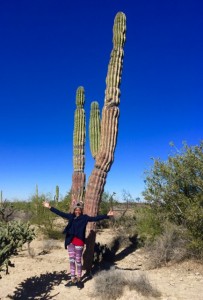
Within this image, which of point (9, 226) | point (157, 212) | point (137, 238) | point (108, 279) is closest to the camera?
point (9, 226)

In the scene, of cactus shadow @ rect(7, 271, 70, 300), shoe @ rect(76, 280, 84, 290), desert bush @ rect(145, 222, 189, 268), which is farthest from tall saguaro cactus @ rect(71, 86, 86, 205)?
shoe @ rect(76, 280, 84, 290)

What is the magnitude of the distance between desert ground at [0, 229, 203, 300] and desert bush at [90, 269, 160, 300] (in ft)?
0.06

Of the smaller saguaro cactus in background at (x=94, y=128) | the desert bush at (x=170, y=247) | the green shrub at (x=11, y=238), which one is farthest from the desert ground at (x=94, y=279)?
the smaller saguaro cactus in background at (x=94, y=128)

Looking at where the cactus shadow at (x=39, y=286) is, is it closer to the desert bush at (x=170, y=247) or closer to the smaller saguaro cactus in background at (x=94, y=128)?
the desert bush at (x=170, y=247)

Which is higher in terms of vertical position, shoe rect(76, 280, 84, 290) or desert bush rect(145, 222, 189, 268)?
desert bush rect(145, 222, 189, 268)

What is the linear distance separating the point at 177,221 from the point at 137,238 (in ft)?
8.17

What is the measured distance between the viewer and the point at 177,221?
11406mm

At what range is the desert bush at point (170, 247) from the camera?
10.1m

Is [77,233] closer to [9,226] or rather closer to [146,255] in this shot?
[9,226]

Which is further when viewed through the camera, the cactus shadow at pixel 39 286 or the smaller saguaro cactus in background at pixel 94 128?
the smaller saguaro cactus in background at pixel 94 128

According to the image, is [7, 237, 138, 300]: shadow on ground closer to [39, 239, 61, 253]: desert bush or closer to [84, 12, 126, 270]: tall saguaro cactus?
[84, 12, 126, 270]: tall saguaro cactus

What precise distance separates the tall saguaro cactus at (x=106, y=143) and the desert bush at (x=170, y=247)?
2.04 meters

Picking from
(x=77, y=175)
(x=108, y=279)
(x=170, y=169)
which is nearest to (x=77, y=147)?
(x=77, y=175)

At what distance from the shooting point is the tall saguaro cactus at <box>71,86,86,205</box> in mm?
11711
